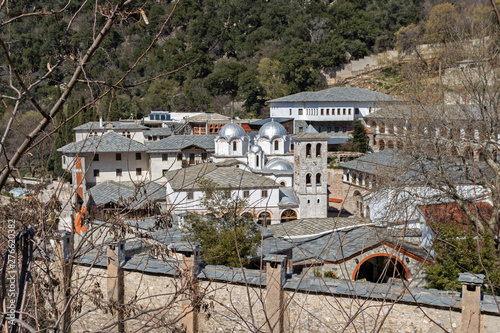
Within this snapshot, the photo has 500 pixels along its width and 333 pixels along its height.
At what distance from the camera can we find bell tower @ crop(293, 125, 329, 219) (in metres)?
27.2

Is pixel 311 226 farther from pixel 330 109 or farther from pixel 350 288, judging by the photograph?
pixel 330 109

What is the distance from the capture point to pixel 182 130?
44.2 meters

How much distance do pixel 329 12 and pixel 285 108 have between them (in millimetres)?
22365

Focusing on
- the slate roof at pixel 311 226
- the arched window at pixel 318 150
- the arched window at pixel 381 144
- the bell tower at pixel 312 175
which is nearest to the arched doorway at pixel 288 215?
the bell tower at pixel 312 175

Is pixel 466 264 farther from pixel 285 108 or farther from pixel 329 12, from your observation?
pixel 329 12

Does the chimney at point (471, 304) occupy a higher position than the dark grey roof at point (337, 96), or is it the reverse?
the dark grey roof at point (337, 96)

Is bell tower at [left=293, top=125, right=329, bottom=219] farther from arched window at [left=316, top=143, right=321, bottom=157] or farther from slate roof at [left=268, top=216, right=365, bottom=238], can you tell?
slate roof at [left=268, top=216, right=365, bottom=238]

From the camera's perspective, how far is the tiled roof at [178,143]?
32.7 m

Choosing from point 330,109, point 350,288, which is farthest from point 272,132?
point 350,288

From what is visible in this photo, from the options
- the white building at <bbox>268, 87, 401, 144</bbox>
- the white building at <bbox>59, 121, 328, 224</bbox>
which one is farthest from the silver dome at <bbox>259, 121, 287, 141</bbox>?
the white building at <bbox>268, 87, 401, 144</bbox>

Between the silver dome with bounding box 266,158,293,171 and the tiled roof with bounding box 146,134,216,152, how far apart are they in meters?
5.95

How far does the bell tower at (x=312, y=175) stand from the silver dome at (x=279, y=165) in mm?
1779

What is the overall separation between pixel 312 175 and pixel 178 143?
10.0m

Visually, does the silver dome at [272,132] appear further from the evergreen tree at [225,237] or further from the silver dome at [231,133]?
the evergreen tree at [225,237]
